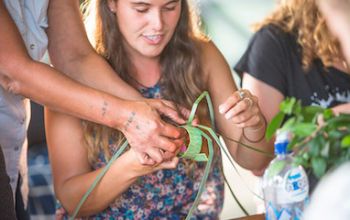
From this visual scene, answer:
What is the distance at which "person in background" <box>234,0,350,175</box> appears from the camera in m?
2.14

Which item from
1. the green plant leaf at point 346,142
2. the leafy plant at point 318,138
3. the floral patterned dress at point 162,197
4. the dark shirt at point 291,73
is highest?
the green plant leaf at point 346,142

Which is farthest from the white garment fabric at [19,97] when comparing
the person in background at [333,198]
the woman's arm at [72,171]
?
the person in background at [333,198]

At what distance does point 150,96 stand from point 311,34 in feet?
1.88

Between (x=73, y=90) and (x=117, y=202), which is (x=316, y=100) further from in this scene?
(x=73, y=90)

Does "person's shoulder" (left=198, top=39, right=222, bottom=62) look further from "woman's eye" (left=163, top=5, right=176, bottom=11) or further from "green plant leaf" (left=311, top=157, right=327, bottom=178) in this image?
"green plant leaf" (left=311, top=157, right=327, bottom=178)

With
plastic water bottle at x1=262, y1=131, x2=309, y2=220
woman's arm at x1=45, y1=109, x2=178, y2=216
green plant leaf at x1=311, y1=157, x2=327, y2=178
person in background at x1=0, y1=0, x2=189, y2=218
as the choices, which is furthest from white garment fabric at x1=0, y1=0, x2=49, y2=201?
green plant leaf at x1=311, y1=157, x2=327, y2=178

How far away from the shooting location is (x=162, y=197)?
5.97 ft

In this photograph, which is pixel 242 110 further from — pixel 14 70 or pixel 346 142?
pixel 346 142

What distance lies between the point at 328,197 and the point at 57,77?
2.76 ft

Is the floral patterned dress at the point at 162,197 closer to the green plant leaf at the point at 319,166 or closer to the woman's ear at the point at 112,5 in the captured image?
the woman's ear at the point at 112,5

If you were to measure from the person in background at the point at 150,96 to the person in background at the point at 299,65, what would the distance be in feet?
0.70

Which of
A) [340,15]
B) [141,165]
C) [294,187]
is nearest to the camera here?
[340,15]

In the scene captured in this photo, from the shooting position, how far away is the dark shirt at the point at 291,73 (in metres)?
2.14

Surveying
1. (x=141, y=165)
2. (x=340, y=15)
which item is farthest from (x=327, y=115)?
(x=141, y=165)
